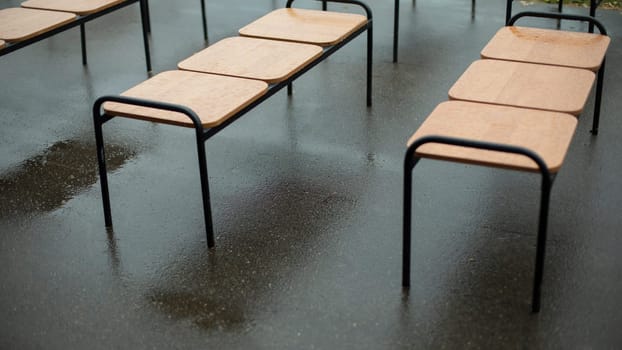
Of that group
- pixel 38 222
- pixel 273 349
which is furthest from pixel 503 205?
pixel 38 222

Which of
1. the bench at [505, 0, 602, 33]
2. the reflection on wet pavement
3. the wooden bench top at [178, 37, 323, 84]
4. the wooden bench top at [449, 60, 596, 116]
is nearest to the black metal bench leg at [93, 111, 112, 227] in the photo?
the reflection on wet pavement

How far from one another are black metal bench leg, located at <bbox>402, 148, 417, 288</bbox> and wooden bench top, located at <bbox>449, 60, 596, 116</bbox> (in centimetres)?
68

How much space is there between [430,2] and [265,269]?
4.02 meters

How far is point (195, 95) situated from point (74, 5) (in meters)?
1.70

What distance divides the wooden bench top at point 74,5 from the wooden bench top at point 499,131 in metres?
2.41

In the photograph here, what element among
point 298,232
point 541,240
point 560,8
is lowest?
point 298,232

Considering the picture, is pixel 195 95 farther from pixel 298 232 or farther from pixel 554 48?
pixel 554 48

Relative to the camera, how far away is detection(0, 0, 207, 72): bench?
4.89 meters

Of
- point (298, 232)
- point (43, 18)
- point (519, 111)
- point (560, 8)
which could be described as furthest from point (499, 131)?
point (560, 8)

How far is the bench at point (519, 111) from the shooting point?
3.39 m

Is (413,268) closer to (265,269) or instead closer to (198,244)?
(265,269)

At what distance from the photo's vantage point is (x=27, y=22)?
16.9ft

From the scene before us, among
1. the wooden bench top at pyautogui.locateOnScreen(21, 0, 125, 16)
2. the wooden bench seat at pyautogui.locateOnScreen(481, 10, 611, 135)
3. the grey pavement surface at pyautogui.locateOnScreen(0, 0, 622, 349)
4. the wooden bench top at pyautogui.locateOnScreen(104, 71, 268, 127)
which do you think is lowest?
the grey pavement surface at pyautogui.locateOnScreen(0, 0, 622, 349)

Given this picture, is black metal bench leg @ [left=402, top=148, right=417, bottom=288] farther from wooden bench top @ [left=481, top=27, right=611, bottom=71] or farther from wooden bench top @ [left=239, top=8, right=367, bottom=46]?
wooden bench top @ [left=239, top=8, right=367, bottom=46]
